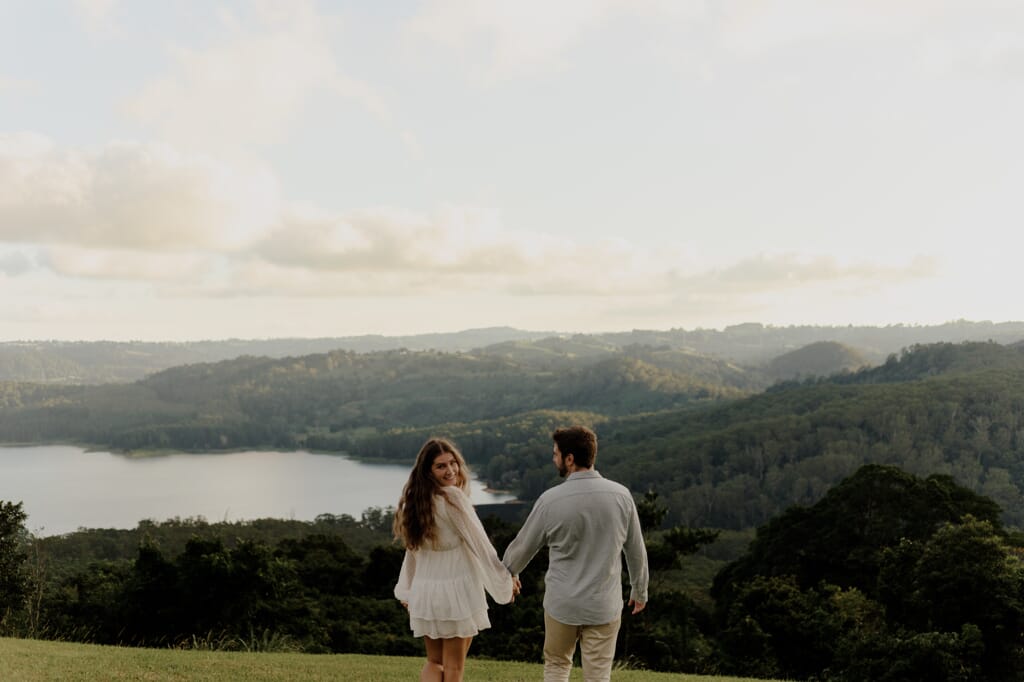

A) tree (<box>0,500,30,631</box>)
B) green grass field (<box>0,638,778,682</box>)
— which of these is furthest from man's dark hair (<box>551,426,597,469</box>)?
tree (<box>0,500,30,631</box>)

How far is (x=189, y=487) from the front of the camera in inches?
5123

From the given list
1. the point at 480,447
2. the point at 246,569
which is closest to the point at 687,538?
the point at 246,569

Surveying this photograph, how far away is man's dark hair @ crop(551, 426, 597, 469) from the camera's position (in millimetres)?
5031

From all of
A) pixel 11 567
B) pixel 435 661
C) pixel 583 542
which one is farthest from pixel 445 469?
pixel 11 567

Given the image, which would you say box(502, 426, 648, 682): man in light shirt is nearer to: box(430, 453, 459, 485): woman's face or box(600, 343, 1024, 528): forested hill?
box(430, 453, 459, 485): woman's face

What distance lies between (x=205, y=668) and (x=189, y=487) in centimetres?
13276

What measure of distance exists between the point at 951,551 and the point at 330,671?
1429 centimetres

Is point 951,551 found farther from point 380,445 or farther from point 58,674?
point 380,445

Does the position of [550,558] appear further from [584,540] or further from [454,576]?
[454,576]

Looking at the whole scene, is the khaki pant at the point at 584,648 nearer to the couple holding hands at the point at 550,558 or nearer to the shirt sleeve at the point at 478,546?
the couple holding hands at the point at 550,558

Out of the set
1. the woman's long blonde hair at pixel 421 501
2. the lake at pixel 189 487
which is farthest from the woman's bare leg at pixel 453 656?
the lake at pixel 189 487

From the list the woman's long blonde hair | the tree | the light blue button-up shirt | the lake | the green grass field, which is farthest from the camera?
the lake

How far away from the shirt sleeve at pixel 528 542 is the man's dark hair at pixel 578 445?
370mm

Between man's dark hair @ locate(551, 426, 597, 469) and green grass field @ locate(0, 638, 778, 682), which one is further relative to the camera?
green grass field @ locate(0, 638, 778, 682)
